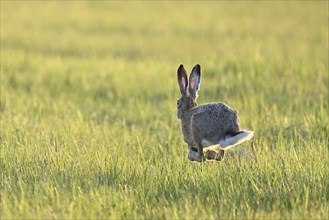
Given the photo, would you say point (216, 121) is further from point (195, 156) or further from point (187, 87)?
point (187, 87)

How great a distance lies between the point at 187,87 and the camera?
628 cm

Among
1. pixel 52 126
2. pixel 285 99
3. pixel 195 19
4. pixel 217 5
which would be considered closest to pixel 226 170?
pixel 52 126

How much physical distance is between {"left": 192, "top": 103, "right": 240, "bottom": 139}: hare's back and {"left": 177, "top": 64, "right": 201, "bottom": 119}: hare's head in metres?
0.60

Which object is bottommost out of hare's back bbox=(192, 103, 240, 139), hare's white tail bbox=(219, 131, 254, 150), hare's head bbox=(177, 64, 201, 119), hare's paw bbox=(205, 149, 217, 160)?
hare's paw bbox=(205, 149, 217, 160)

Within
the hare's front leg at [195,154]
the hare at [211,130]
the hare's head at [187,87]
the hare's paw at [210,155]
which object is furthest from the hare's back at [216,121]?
the hare's head at [187,87]

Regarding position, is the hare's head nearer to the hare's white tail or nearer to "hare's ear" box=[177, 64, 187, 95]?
"hare's ear" box=[177, 64, 187, 95]

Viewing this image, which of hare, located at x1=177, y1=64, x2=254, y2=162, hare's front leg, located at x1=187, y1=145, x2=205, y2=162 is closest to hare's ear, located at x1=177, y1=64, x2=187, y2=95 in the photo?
hare, located at x1=177, y1=64, x2=254, y2=162

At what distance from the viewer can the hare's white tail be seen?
16.8ft

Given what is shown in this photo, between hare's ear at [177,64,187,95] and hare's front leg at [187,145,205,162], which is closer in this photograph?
hare's front leg at [187,145,205,162]

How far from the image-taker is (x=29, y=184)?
5.21 m

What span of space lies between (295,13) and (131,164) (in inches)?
602

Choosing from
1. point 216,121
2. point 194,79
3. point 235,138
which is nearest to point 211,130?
point 216,121

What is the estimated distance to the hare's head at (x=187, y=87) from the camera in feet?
20.5

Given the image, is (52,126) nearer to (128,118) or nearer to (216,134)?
(128,118)
